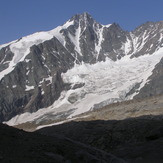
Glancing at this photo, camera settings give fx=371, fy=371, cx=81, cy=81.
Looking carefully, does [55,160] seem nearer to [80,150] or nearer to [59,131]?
[80,150]

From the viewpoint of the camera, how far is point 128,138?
106 ft

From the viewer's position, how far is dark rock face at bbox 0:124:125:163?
1572 centimetres

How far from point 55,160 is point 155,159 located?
9491 millimetres

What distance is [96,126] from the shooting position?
1495 inches

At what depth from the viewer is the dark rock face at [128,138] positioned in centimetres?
2498

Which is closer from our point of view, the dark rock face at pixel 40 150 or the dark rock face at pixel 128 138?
the dark rock face at pixel 40 150

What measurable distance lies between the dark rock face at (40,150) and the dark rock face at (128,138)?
5.99 meters

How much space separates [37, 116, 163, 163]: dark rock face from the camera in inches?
984

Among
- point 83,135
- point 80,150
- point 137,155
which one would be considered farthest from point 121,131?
point 80,150

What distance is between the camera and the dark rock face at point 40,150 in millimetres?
15719

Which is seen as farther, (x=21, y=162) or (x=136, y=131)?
(x=136, y=131)

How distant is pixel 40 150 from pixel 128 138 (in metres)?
16.6

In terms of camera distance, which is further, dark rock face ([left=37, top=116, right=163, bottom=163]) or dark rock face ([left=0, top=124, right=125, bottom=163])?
dark rock face ([left=37, top=116, right=163, bottom=163])

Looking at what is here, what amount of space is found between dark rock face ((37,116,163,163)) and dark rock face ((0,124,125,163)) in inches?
236
